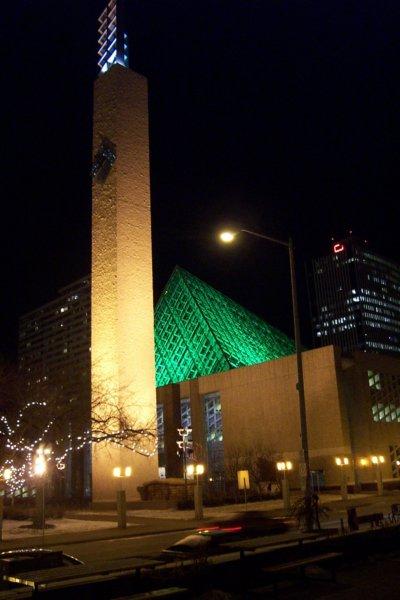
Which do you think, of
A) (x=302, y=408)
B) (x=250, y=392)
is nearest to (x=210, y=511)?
(x=302, y=408)

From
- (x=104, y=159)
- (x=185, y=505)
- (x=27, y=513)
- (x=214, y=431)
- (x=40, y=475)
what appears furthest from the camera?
(x=214, y=431)

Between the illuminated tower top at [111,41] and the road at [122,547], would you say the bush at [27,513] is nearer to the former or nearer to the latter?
the road at [122,547]

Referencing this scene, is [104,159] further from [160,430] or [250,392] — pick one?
[160,430]

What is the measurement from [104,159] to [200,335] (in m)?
22.3

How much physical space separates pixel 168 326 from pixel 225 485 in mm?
26844

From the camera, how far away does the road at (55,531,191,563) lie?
13672 mm

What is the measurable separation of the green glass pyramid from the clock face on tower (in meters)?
20.4

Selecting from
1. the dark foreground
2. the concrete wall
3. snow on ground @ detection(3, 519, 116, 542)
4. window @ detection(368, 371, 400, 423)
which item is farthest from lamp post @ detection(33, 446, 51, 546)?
window @ detection(368, 371, 400, 423)

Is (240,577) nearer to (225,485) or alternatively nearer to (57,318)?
(225,485)

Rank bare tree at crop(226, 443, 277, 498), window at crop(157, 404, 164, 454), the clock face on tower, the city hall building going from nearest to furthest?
1. bare tree at crop(226, 443, 277, 498)
2. the clock face on tower
3. the city hall building
4. window at crop(157, 404, 164, 454)

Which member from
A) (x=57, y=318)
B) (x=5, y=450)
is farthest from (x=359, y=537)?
(x=57, y=318)

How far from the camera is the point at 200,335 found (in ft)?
195

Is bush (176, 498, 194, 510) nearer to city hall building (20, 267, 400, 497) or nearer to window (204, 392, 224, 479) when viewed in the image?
city hall building (20, 267, 400, 497)

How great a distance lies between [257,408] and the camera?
52469 millimetres
